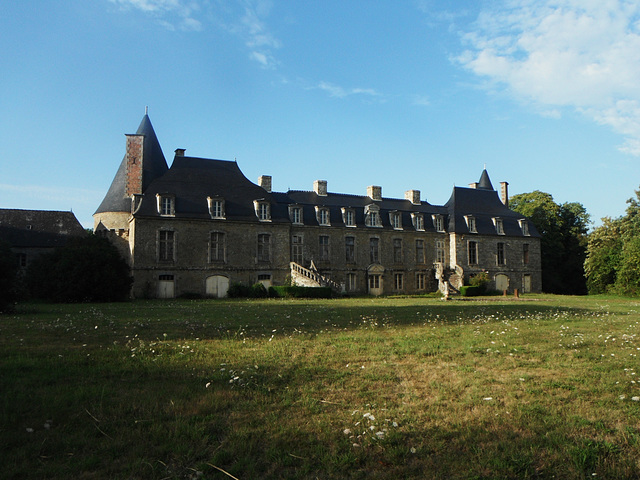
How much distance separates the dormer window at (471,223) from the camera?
3853 cm

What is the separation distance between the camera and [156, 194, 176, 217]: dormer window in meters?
29.2

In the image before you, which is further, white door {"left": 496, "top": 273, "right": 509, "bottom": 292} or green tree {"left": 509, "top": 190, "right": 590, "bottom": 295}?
green tree {"left": 509, "top": 190, "right": 590, "bottom": 295}

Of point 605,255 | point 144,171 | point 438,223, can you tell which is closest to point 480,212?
point 438,223

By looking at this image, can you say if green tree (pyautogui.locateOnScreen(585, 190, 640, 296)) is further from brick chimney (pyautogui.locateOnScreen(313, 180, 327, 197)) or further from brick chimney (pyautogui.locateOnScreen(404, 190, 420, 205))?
brick chimney (pyautogui.locateOnScreen(313, 180, 327, 197))

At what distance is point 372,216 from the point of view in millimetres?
36031

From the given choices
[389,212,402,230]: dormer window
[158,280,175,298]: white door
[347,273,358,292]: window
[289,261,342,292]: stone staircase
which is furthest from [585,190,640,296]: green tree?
[158,280,175,298]: white door

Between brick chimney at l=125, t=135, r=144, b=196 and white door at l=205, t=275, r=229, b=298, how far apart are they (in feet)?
25.1

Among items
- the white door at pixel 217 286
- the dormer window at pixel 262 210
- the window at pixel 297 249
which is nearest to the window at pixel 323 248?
the window at pixel 297 249

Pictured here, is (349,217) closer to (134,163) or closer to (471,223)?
(471,223)

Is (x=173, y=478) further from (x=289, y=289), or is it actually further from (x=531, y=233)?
(x=531, y=233)

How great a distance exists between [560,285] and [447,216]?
14.9 metres

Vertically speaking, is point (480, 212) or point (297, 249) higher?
point (480, 212)

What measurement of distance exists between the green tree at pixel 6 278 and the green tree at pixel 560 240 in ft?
141

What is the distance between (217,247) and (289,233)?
5144mm
